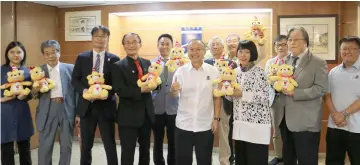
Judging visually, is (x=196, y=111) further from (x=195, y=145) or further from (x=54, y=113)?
(x=54, y=113)

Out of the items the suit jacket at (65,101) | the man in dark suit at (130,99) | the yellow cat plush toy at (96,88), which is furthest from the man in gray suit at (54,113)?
the man in dark suit at (130,99)

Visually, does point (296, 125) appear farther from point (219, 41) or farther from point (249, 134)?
point (219, 41)

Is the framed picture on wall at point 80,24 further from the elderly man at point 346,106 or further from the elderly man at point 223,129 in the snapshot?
the elderly man at point 346,106

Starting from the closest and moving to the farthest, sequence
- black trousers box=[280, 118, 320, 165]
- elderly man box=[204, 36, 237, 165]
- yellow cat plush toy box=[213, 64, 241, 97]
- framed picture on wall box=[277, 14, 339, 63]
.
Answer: yellow cat plush toy box=[213, 64, 241, 97] → black trousers box=[280, 118, 320, 165] → elderly man box=[204, 36, 237, 165] → framed picture on wall box=[277, 14, 339, 63]

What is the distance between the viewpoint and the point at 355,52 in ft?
9.91

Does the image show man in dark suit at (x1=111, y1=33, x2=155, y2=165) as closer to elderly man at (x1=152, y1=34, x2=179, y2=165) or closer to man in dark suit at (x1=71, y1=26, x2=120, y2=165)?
man in dark suit at (x1=71, y1=26, x2=120, y2=165)

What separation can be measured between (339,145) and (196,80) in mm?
1420

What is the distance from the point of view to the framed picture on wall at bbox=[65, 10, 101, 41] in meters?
5.61

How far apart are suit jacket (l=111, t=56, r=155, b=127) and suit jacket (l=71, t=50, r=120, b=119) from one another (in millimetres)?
185

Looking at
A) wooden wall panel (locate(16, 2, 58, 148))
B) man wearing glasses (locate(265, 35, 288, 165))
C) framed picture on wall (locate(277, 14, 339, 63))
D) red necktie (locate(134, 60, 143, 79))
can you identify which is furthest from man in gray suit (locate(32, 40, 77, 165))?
framed picture on wall (locate(277, 14, 339, 63))

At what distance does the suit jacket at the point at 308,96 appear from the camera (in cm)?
288

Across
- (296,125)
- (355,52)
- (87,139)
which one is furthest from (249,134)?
(87,139)

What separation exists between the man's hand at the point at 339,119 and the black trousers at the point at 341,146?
0.26 feet

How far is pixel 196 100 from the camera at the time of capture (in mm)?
2861
